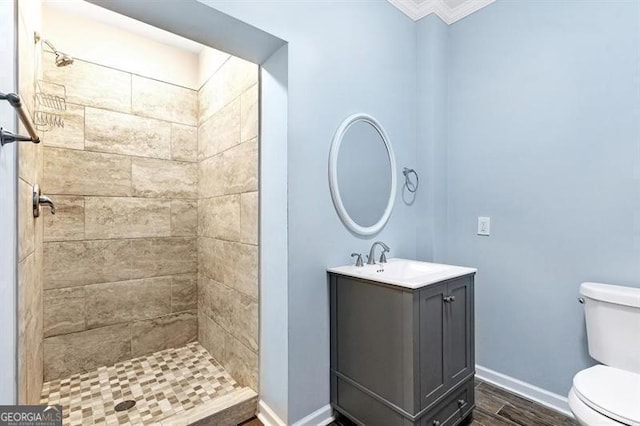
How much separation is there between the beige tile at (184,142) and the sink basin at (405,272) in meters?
1.71

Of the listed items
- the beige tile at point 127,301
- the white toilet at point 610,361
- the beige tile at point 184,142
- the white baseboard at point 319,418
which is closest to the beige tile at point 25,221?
the beige tile at point 127,301

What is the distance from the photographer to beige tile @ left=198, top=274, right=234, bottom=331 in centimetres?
212

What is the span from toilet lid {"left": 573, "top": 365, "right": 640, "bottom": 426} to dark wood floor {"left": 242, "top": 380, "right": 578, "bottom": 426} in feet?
1.57

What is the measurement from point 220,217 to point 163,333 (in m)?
1.13

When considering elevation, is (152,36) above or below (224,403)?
above

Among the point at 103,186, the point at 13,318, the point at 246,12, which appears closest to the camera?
the point at 13,318

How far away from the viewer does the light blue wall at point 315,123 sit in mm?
1580

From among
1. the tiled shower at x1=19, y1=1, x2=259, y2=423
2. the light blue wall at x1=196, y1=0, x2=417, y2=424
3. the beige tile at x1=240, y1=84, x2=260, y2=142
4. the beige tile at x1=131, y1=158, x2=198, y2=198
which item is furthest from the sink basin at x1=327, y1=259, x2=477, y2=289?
the beige tile at x1=131, y1=158, x2=198, y2=198

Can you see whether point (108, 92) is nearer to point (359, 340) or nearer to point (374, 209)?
point (374, 209)

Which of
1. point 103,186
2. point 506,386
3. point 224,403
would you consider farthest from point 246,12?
A: point 506,386

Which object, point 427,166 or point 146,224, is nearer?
point 427,166

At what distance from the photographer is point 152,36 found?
2.44 metres

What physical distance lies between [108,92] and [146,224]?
3.33 feet

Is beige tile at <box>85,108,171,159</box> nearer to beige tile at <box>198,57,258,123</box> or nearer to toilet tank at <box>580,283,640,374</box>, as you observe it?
beige tile at <box>198,57,258,123</box>
